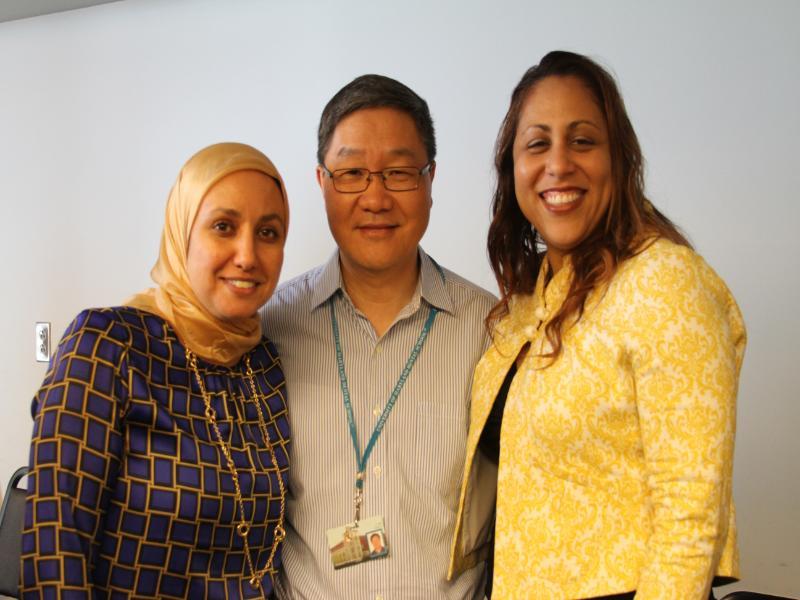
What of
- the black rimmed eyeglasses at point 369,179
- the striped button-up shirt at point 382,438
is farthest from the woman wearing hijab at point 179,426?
the black rimmed eyeglasses at point 369,179

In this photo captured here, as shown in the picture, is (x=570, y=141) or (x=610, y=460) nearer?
(x=610, y=460)

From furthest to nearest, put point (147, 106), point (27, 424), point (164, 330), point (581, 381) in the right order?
1. point (27, 424)
2. point (147, 106)
3. point (164, 330)
4. point (581, 381)

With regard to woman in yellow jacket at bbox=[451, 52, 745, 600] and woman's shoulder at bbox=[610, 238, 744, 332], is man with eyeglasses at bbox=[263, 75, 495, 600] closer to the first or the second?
woman in yellow jacket at bbox=[451, 52, 745, 600]

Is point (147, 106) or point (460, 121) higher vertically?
point (147, 106)

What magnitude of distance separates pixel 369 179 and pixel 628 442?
0.87m

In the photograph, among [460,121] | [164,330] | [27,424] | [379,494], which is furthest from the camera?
[27,424]

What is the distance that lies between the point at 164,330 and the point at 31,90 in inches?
103

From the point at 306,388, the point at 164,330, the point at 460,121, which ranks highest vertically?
the point at 460,121

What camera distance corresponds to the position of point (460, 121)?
9.29 ft

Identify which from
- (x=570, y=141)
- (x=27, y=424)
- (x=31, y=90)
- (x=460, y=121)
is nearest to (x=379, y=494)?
(x=570, y=141)

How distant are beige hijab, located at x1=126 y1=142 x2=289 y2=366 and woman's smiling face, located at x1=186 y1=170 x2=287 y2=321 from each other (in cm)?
2

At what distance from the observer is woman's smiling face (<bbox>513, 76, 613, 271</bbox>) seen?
150 cm

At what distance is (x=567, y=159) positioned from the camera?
4.90ft

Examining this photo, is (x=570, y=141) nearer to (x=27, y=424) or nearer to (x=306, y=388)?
(x=306, y=388)
